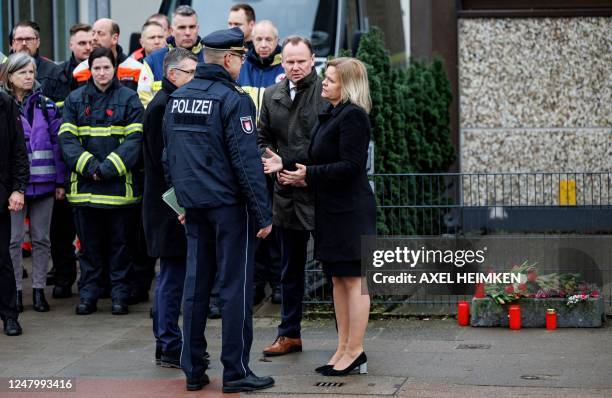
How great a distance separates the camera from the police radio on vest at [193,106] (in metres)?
7.37

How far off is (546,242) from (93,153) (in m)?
3.71

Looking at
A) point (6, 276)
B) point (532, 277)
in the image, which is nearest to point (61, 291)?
point (6, 276)

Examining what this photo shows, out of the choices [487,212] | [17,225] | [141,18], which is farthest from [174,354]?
[141,18]

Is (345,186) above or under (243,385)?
above

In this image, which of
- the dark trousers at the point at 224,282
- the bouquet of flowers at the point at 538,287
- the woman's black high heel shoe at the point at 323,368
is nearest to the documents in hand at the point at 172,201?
the dark trousers at the point at 224,282

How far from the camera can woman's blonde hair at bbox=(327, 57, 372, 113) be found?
25.4ft

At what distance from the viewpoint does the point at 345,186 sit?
25.3 feet

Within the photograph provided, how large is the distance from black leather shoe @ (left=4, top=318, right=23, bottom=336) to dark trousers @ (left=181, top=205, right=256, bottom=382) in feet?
7.62

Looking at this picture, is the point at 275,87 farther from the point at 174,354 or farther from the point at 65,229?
the point at 65,229

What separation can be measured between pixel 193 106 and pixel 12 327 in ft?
9.81

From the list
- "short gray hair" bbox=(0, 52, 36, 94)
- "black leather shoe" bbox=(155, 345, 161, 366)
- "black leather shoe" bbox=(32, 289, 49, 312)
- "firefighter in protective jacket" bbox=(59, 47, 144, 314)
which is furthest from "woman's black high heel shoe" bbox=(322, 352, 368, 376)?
"short gray hair" bbox=(0, 52, 36, 94)

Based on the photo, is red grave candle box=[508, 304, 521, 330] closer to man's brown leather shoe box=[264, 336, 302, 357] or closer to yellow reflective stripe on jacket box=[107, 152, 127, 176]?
man's brown leather shoe box=[264, 336, 302, 357]

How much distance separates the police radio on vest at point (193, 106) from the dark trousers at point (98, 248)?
118 inches

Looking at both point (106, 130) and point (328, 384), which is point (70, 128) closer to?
point (106, 130)
